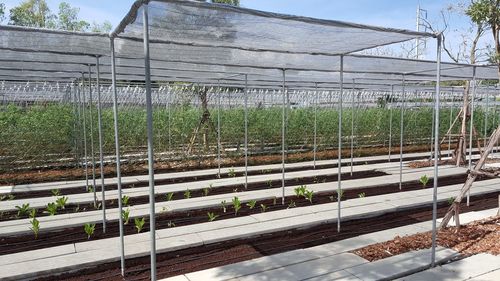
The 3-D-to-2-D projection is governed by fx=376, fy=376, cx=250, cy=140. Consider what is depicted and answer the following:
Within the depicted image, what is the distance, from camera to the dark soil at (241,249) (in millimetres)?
3607

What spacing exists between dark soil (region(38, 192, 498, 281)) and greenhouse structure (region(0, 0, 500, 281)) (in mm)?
21

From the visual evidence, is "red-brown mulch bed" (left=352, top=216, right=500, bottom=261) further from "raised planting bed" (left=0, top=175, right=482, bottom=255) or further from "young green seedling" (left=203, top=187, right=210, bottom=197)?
"young green seedling" (left=203, top=187, right=210, bottom=197)

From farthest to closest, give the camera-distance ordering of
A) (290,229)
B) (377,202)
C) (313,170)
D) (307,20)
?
(313,170) < (377,202) < (290,229) < (307,20)

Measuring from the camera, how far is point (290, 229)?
479 centimetres

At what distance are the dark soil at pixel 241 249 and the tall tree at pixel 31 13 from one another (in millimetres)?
40766

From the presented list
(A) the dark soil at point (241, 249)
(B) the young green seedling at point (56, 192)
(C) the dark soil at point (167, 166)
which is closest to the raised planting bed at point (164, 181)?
(B) the young green seedling at point (56, 192)

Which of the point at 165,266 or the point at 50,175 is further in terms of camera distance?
the point at 50,175

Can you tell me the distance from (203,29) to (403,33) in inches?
68.3

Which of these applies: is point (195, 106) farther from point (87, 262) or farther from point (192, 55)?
point (87, 262)

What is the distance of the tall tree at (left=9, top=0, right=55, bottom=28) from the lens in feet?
124

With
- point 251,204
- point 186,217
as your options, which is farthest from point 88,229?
point 251,204

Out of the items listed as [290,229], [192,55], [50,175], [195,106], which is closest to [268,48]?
[192,55]

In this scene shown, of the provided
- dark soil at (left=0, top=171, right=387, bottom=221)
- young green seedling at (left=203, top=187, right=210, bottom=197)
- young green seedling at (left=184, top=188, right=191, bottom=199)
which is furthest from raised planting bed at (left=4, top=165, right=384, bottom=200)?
young green seedling at (left=184, top=188, right=191, bottom=199)

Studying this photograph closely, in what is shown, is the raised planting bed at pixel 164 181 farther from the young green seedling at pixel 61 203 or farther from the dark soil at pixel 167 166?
the dark soil at pixel 167 166
